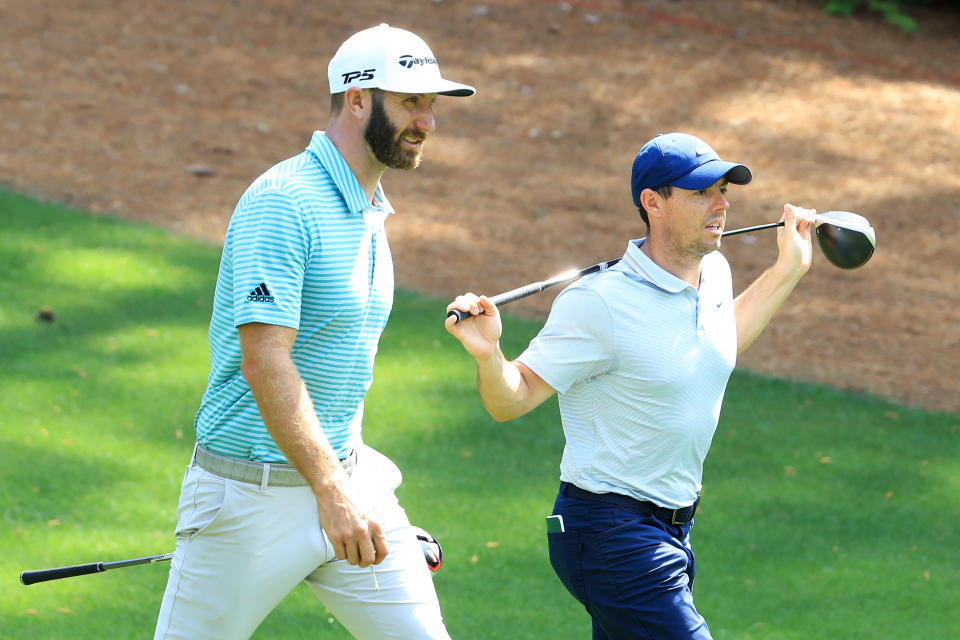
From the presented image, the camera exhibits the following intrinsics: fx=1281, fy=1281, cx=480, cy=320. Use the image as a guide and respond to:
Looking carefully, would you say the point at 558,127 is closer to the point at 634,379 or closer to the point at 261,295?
the point at 634,379

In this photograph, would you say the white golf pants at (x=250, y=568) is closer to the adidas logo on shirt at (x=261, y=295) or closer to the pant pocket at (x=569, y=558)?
the pant pocket at (x=569, y=558)

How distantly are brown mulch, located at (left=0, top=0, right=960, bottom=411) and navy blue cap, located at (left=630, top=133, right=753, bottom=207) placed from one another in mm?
5293

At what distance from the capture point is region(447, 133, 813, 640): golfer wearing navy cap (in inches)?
158

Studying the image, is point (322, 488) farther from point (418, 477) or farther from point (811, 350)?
point (811, 350)

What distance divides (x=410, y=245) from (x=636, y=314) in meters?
7.33

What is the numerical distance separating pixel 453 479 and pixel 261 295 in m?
3.92

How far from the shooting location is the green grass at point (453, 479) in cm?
593

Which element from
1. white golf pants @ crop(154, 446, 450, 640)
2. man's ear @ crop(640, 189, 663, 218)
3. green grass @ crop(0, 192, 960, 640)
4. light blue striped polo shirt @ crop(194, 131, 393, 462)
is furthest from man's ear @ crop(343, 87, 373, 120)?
green grass @ crop(0, 192, 960, 640)

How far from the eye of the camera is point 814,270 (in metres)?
11.2

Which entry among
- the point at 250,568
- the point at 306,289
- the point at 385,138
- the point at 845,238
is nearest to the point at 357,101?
the point at 385,138

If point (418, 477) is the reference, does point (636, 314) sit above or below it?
above

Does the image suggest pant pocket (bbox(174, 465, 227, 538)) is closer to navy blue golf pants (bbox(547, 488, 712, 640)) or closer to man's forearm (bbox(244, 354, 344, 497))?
man's forearm (bbox(244, 354, 344, 497))

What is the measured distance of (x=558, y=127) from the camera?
13898 millimetres

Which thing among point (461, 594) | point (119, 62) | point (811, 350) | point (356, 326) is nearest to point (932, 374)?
point (811, 350)
